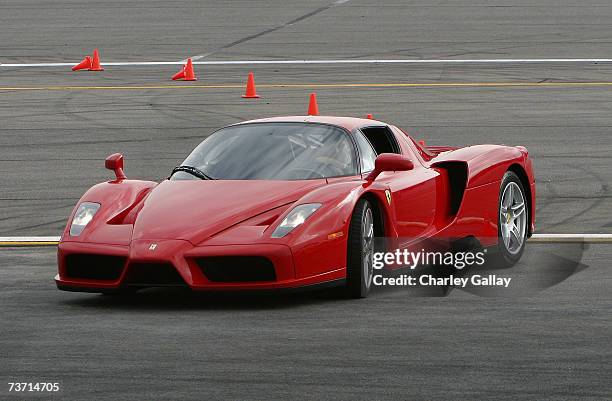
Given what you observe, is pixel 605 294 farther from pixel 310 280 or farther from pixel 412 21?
pixel 412 21

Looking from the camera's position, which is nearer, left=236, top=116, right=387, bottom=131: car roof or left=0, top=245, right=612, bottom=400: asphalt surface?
left=0, top=245, right=612, bottom=400: asphalt surface

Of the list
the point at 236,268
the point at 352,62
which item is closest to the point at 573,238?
the point at 236,268

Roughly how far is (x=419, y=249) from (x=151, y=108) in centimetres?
1332

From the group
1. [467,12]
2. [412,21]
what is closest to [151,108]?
[412,21]

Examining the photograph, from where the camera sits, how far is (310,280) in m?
9.20

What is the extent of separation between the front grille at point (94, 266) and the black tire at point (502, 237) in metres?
3.03

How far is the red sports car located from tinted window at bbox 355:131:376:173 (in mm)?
13

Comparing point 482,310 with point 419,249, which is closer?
point 482,310

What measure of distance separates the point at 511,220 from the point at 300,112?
1095 centimetres

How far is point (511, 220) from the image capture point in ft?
37.7

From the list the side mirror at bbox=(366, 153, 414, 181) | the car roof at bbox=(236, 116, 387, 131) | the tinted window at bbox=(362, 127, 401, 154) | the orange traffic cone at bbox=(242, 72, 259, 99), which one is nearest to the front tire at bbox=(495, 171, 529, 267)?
the tinted window at bbox=(362, 127, 401, 154)

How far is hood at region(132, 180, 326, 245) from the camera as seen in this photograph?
930 cm

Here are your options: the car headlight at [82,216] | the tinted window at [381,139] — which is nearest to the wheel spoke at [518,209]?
the tinted window at [381,139]

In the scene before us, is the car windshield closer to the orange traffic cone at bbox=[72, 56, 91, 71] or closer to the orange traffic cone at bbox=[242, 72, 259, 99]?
the orange traffic cone at bbox=[242, 72, 259, 99]
